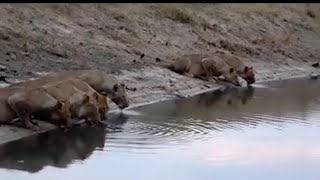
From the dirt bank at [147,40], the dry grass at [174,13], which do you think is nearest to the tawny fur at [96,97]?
the dirt bank at [147,40]

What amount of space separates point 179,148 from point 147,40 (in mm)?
11192

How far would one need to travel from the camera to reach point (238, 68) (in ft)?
74.7

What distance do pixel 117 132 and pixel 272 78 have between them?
1076 cm

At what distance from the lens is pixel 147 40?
80.0 ft

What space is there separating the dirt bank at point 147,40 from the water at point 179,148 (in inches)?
36.8

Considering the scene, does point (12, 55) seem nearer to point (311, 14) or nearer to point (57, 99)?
point (57, 99)

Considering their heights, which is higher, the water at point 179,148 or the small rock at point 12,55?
the small rock at point 12,55

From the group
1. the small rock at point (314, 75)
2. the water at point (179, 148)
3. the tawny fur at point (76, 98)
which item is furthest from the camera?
the small rock at point (314, 75)

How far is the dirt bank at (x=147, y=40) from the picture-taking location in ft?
64.1

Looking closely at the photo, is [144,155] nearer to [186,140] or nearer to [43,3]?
[186,140]

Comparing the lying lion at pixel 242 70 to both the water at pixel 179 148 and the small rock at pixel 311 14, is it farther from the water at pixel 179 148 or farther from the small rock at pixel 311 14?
the small rock at pixel 311 14

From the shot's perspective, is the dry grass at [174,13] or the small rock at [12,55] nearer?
the small rock at [12,55]

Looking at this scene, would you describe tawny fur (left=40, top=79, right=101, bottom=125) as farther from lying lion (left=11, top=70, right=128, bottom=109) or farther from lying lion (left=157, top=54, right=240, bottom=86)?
lying lion (left=157, top=54, right=240, bottom=86)

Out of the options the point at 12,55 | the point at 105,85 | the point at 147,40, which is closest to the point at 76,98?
the point at 105,85
